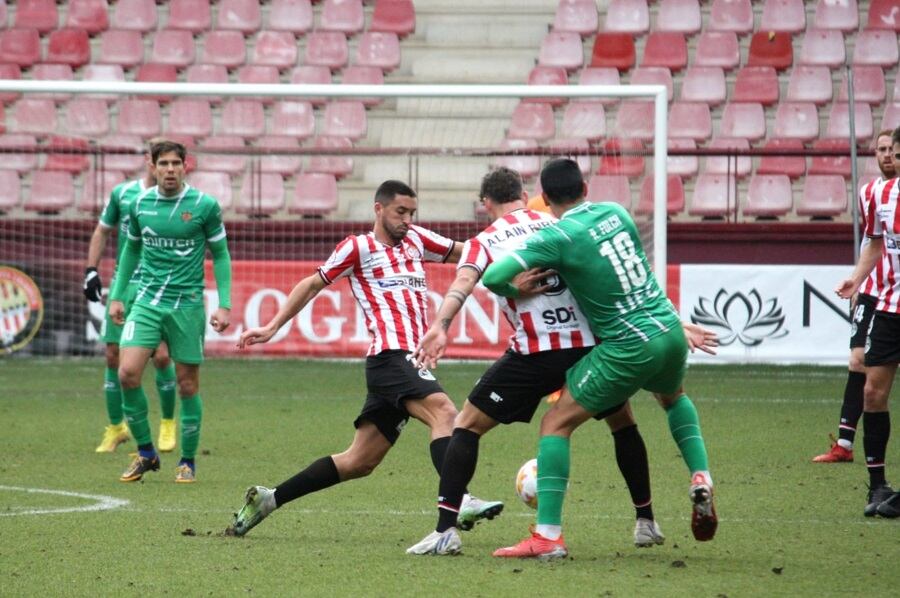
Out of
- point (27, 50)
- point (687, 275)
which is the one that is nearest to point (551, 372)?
point (687, 275)

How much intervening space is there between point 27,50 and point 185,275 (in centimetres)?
1221

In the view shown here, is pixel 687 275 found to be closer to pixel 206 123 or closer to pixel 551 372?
pixel 206 123

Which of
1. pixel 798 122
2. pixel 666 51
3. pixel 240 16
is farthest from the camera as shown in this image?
pixel 240 16

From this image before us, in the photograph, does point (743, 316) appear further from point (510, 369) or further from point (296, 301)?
point (510, 369)

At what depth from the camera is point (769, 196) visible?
17531 mm

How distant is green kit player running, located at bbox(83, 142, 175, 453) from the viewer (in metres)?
9.66

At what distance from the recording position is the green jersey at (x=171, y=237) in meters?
9.09

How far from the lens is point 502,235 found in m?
6.48

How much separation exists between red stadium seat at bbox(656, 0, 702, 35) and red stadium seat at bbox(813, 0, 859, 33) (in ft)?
5.09

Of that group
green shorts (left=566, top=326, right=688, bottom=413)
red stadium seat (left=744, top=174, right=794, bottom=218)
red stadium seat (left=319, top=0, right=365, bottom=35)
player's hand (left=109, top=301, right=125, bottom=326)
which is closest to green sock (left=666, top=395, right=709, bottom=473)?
green shorts (left=566, top=326, right=688, bottom=413)

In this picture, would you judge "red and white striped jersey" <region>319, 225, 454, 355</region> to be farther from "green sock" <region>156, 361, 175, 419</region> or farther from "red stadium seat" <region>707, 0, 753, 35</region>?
"red stadium seat" <region>707, 0, 753, 35</region>

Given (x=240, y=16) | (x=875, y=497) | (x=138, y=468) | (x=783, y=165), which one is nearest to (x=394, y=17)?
(x=240, y=16)

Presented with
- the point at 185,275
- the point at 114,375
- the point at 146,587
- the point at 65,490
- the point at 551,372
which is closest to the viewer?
the point at 146,587

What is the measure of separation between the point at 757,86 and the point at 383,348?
42.2 ft
